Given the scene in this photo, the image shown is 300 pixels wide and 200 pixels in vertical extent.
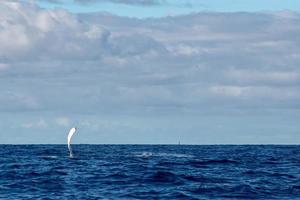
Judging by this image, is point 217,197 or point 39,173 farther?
point 39,173

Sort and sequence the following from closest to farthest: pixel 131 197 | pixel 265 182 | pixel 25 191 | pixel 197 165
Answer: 1. pixel 131 197
2. pixel 25 191
3. pixel 265 182
4. pixel 197 165

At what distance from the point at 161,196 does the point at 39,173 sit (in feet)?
73.6

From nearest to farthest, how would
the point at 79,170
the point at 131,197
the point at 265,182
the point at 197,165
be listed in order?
the point at 131,197 → the point at 265,182 → the point at 79,170 → the point at 197,165

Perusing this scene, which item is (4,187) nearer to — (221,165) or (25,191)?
(25,191)

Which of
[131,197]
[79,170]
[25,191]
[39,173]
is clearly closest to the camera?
[131,197]

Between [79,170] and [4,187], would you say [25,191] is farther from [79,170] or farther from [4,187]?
[79,170]

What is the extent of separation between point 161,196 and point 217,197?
4.74 m

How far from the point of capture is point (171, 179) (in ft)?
253

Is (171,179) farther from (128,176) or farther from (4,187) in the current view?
(4,187)

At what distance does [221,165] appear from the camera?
104250 millimetres

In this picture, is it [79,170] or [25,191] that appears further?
[79,170]

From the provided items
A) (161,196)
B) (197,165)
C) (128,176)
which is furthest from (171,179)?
(197,165)

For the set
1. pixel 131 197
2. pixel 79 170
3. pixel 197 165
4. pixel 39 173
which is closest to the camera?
pixel 131 197

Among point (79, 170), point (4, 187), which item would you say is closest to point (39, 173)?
point (79, 170)
